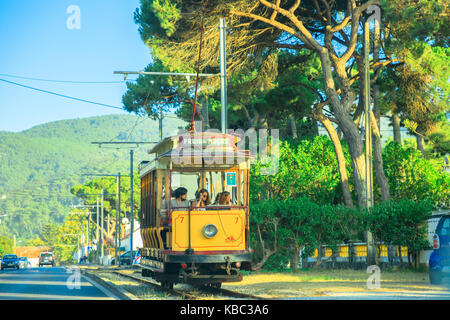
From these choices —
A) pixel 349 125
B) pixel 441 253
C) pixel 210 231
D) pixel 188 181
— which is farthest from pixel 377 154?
pixel 210 231

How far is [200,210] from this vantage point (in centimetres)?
1636

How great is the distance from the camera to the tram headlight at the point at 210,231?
16281 millimetres

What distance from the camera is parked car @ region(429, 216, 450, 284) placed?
16.8m

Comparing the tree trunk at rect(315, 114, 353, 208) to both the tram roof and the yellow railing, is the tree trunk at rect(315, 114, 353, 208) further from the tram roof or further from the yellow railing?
the tram roof

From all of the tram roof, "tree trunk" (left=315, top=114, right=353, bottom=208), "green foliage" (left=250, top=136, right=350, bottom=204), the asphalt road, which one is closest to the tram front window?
the tram roof

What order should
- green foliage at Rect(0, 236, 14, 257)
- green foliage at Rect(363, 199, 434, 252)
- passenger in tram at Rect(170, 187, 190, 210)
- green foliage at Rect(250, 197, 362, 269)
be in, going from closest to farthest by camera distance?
passenger in tram at Rect(170, 187, 190, 210) → green foliage at Rect(363, 199, 434, 252) → green foliage at Rect(250, 197, 362, 269) → green foliage at Rect(0, 236, 14, 257)

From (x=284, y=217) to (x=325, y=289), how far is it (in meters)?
7.27

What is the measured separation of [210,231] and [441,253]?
18.0 ft

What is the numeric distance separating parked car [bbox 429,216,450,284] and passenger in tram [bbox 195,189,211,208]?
5.48 m

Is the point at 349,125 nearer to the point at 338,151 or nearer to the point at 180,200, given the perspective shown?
the point at 338,151

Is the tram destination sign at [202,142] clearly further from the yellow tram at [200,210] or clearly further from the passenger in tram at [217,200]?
the passenger in tram at [217,200]

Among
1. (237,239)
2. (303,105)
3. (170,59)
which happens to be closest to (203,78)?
(170,59)

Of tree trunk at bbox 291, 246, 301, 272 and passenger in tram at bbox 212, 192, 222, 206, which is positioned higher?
passenger in tram at bbox 212, 192, 222, 206

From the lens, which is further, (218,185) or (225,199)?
(218,185)
